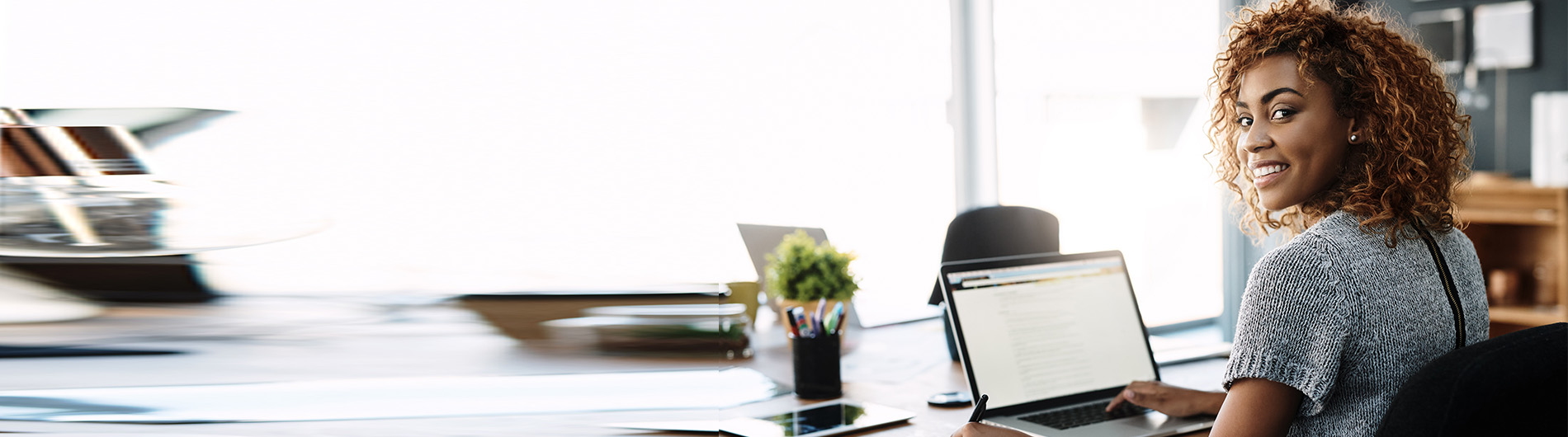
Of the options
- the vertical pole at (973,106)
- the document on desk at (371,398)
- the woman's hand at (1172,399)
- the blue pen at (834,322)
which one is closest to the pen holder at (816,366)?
the blue pen at (834,322)

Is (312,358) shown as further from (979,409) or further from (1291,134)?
(1291,134)

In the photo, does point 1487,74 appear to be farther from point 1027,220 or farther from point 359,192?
point 359,192

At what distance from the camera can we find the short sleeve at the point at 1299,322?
1095 mm

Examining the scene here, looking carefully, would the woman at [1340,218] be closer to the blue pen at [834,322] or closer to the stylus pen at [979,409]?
the stylus pen at [979,409]

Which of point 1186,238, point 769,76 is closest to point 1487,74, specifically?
point 1186,238

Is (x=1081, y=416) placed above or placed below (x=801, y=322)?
below

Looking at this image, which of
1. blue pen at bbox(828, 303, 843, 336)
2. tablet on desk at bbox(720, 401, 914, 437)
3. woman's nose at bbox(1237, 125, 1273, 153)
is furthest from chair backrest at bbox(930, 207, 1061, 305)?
woman's nose at bbox(1237, 125, 1273, 153)

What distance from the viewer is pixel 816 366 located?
5.42 ft

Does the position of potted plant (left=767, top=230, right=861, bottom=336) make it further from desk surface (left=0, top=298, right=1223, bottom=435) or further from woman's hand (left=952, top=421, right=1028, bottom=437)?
woman's hand (left=952, top=421, right=1028, bottom=437)

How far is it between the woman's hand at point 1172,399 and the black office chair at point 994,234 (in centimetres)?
54

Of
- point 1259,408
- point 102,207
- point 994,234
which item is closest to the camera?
point 1259,408

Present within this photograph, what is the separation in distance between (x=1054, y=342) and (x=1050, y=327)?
0.08 ft

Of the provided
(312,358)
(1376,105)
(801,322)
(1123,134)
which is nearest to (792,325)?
(801,322)

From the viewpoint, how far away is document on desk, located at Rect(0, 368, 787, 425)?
1.54 metres
